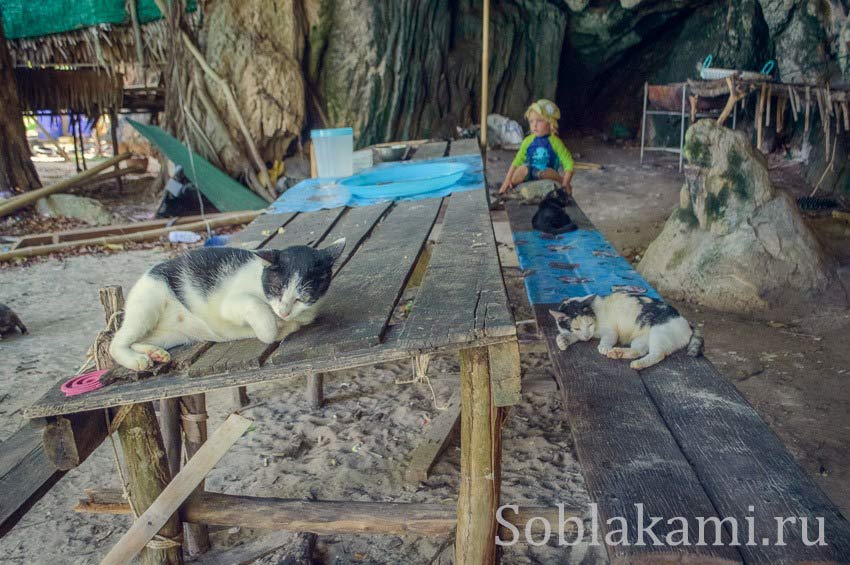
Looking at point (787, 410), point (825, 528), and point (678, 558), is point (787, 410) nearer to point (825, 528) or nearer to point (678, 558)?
point (825, 528)

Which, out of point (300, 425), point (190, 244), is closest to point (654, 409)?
point (300, 425)

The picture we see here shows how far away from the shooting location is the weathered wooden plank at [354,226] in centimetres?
286

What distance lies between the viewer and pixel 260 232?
3.17 meters

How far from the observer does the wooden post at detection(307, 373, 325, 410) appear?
406 centimetres

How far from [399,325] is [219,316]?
22.5 inches

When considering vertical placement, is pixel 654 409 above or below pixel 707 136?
below

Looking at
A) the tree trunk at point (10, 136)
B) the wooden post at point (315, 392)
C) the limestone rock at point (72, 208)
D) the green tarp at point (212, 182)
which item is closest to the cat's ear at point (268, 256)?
the wooden post at point (315, 392)

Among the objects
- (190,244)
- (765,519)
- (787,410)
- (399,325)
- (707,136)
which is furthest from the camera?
(190,244)

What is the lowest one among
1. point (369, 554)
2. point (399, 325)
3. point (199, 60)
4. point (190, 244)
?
point (369, 554)

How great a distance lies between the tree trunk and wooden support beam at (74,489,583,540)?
8.81 meters

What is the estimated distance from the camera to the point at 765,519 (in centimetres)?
172

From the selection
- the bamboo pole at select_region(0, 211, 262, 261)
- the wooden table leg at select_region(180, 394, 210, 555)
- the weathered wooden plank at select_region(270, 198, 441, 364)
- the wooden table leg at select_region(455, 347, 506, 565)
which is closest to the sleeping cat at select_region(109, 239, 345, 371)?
the weathered wooden plank at select_region(270, 198, 441, 364)

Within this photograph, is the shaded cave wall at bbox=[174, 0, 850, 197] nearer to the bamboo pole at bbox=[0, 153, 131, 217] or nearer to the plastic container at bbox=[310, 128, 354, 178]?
the bamboo pole at bbox=[0, 153, 131, 217]

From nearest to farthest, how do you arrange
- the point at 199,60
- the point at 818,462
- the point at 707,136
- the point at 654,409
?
the point at 654,409 → the point at 818,462 → the point at 707,136 → the point at 199,60
